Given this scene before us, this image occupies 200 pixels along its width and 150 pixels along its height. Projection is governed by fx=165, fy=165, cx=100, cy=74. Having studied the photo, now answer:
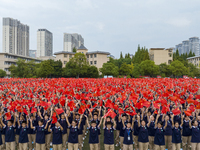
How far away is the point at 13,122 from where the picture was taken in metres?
6.30

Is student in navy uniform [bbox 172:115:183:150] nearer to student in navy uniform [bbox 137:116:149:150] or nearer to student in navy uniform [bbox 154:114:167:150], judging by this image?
student in navy uniform [bbox 154:114:167:150]

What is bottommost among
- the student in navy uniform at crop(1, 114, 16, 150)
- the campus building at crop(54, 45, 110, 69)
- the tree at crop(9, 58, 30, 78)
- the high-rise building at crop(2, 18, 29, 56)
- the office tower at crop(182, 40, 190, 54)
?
the student in navy uniform at crop(1, 114, 16, 150)

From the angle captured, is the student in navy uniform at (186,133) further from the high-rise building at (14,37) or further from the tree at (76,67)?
the high-rise building at (14,37)

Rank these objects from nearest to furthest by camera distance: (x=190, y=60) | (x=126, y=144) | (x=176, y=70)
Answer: (x=126, y=144) → (x=176, y=70) → (x=190, y=60)

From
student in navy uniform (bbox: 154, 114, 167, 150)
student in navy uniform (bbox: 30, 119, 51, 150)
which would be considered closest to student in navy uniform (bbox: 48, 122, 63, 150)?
student in navy uniform (bbox: 30, 119, 51, 150)

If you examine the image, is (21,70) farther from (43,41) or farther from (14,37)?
(43,41)

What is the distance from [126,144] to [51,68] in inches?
1563

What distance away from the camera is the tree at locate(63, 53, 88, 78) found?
41.4 metres

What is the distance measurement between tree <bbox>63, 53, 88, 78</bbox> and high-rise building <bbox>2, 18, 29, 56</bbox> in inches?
2519

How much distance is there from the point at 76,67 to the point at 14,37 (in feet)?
227

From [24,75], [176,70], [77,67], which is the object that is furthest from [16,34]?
[176,70]

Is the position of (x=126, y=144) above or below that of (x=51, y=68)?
below

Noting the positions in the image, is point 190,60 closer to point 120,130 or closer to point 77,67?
point 77,67

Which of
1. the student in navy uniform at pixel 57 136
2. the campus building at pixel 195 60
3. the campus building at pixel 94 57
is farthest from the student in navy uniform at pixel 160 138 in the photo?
the campus building at pixel 195 60
